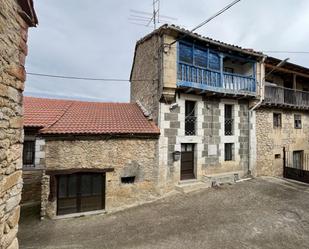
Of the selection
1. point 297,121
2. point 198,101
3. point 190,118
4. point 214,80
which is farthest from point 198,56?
point 297,121

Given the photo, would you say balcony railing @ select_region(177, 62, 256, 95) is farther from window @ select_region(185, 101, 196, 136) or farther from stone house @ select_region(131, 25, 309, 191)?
window @ select_region(185, 101, 196, 136)

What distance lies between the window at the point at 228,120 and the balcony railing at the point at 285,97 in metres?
2.53

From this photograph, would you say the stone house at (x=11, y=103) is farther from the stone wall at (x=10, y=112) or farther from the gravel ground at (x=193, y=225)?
the gravel ground at (x=193, y=225)

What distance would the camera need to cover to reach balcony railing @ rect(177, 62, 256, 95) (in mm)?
9961

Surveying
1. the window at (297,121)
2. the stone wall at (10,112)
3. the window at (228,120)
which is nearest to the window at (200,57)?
the window at (228,120)

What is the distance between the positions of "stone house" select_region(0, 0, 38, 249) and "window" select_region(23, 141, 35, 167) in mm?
6985

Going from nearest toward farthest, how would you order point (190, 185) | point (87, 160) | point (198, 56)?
point (87, 160), point (190, 185), point (198, 56)

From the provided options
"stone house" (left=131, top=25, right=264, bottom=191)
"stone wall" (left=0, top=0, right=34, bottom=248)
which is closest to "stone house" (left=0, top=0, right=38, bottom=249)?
"stone wall" (left=0, top=0, right=34, bottom=248)

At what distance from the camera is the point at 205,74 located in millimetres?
10539

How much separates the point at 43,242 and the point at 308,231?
8008 millimetres

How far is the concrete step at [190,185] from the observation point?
964 cm

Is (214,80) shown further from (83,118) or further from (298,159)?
(298,159)

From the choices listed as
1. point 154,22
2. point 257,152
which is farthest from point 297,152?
point 154,22

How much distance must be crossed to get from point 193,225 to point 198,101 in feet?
20.0
